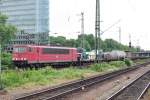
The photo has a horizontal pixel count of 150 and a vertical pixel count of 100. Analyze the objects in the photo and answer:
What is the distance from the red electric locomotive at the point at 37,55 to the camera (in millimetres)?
47812

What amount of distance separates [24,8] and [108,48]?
47.8m

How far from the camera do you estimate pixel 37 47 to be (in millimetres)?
49656

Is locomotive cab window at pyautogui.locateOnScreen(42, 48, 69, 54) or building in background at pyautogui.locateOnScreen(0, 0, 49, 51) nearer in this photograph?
locomotive cab window at pyautogui.locateOnScreen(42, 48, 69, 54)

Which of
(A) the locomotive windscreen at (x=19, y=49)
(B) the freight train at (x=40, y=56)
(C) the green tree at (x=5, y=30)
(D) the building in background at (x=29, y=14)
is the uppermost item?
(D) the building in background at (x=29, y=14)

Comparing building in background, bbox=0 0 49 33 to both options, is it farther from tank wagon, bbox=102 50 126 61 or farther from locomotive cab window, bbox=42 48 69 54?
locomotive cab window, bbox=42 48 69 54

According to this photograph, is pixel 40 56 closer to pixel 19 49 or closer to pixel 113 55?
pixel 19 49

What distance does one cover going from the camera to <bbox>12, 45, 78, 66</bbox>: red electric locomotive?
157ft

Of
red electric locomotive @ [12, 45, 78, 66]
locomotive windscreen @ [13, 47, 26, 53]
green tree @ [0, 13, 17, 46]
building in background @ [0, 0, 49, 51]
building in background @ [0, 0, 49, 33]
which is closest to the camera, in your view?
red electric locomotive @ [12, 45, 78, 66]

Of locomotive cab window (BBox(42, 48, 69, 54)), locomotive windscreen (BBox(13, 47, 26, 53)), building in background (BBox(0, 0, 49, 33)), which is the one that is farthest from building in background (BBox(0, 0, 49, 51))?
locomotive windscreen (BBox(13, 47, 26, 53))

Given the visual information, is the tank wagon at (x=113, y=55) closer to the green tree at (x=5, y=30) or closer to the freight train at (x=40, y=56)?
the green tree at (x=5, y=30)

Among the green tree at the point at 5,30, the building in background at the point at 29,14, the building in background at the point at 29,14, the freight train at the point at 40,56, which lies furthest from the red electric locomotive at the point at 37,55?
the building in background at the point at 29,14

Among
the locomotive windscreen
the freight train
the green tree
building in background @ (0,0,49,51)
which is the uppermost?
building in background @ (0,0,49,51)

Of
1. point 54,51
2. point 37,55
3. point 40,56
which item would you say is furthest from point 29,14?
point 37,55

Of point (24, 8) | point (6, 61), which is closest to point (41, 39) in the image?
point (24, 8)
